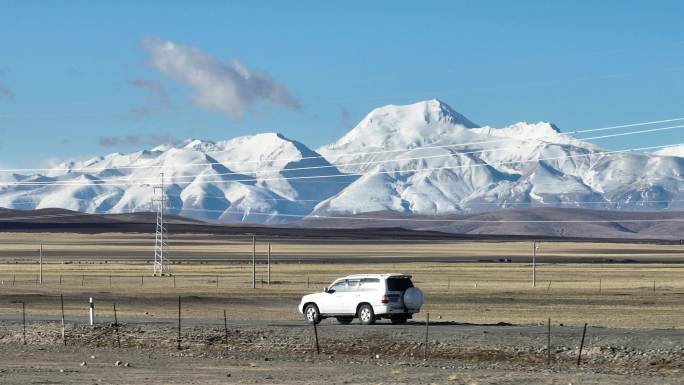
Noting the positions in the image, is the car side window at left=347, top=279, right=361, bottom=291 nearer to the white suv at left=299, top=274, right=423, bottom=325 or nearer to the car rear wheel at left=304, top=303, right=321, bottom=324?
the white suv at left=299, top=274, right=423, bottom=325

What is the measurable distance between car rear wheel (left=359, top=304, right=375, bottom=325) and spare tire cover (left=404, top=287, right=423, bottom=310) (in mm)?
1398

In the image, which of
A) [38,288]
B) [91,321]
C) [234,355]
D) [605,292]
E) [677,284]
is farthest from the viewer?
[677,284]

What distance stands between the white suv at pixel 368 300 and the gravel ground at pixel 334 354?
82cm

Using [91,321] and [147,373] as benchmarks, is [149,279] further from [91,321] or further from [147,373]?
[147,373]

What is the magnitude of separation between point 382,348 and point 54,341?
40.4ft

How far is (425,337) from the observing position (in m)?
46.8

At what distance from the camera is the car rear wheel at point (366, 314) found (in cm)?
5362

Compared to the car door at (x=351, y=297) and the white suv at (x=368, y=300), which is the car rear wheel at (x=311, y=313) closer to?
the white suv at (x=368, y=300)


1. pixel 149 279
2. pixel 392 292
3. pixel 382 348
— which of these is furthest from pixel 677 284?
pixel 382 348

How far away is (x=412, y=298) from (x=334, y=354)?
1015cm

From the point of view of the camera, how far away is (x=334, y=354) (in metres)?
44.3

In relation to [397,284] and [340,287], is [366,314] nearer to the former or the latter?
[397,284]

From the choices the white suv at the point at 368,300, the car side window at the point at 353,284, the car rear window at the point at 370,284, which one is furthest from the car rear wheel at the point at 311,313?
the car rear window at the point at 370,284

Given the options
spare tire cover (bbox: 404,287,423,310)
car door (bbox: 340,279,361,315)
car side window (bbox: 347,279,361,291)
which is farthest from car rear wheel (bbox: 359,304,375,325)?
spare tire cover (bbox: 404,287,423,310)
